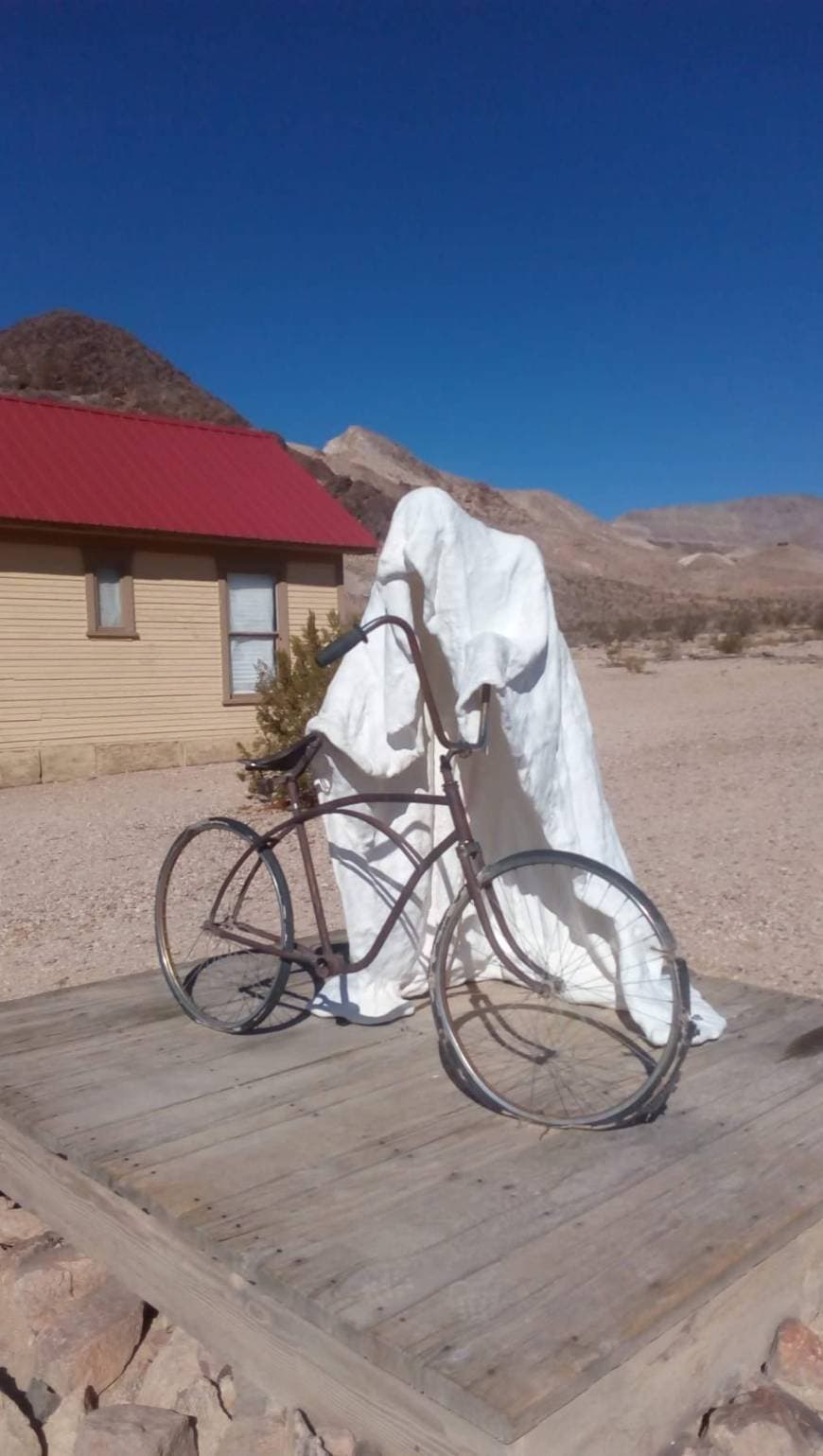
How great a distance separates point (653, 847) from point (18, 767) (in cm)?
710

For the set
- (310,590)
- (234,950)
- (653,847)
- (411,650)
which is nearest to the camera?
(411,650)

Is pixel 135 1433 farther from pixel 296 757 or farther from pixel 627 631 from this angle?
pixel 627 631

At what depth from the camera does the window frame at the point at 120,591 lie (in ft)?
42.6

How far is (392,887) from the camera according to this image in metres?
3.84

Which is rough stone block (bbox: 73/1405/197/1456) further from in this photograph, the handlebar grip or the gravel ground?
the gravel ground

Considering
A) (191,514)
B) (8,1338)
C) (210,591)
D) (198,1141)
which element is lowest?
(8,1338)

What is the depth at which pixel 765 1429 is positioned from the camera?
233 cm

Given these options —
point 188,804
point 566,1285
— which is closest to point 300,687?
point 188,804

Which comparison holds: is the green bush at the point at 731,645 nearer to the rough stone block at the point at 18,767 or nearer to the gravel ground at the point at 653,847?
the gravel ground at the point at 653,847

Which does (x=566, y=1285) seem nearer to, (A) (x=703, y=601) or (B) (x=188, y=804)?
(B) (x=188, y=804)

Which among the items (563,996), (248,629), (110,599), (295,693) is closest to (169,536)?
(110,599)

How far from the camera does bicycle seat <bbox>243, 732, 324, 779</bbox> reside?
3.69m

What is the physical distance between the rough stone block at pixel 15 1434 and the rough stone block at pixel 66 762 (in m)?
10.8

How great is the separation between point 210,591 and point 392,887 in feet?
34.6
